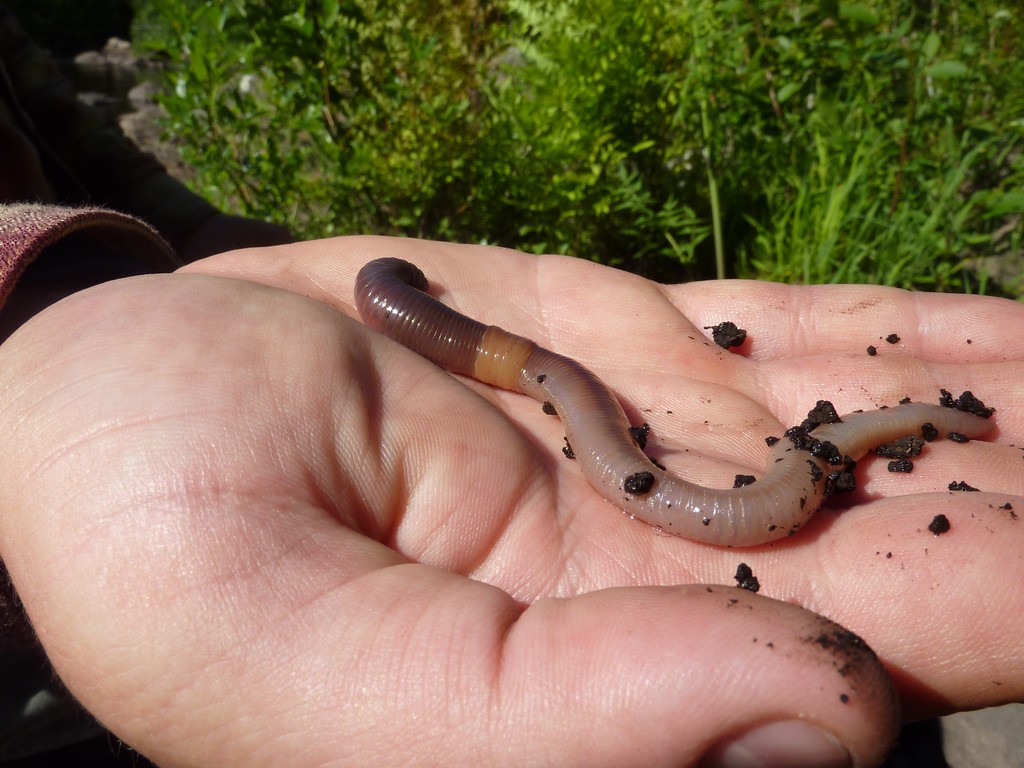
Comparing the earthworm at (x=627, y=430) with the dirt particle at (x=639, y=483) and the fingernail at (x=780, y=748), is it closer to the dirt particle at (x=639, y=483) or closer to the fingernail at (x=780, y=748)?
the dirt particle at (x=639, y=483)

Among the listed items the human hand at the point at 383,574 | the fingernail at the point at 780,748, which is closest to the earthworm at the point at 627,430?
the human hand at the point at 383,574

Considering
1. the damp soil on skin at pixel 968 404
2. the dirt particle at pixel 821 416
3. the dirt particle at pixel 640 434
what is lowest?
the damp soil on skin at pixel 968 404

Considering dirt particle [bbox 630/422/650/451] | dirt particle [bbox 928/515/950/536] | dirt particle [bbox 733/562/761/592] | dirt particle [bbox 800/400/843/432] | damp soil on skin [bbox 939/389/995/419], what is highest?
dirt particle [bbox 928/515/950/536]

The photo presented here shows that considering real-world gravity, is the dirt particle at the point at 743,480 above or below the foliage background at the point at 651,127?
below

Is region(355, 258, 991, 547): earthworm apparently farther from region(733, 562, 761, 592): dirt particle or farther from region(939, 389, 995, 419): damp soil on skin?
region(733, 562, 761, 592): dirt particle

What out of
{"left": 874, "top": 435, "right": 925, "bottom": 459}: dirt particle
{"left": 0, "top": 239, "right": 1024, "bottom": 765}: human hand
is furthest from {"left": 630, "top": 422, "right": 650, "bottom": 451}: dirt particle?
{"left": 874, "top": 435, "right": 925, "bottom": 459}: dirt particle

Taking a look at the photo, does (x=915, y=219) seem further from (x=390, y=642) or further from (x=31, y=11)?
(x=31, y=11)

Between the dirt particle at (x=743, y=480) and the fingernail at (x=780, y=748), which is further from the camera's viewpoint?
the dirt particle at (x=743, y=480)
